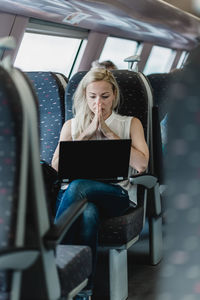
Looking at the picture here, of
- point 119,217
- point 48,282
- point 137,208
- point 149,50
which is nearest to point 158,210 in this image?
point 137,208

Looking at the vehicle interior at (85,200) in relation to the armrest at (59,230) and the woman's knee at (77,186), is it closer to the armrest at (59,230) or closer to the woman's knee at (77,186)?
the armrest at (59,230)

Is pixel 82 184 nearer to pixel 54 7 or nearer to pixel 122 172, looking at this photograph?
pixel 122 172

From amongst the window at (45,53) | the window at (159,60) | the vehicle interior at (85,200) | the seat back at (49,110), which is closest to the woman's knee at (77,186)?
the vehicle interior at (85,200)

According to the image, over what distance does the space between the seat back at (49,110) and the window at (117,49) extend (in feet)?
22.5

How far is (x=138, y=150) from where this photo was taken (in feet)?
9.39

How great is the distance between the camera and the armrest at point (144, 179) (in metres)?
2.78

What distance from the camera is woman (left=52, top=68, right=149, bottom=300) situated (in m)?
2.59

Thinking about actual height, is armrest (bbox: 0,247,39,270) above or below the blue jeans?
above

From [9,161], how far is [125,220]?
1220 mm

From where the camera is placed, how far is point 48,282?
1637 millimetres

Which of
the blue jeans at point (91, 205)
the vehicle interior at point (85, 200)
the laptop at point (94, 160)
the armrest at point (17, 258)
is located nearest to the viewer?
the vehicle interior at point (85, 200)

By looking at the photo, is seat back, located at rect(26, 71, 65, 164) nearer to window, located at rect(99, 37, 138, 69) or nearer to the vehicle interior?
the vehicle interior

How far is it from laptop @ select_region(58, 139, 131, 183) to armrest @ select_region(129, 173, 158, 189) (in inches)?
4.6

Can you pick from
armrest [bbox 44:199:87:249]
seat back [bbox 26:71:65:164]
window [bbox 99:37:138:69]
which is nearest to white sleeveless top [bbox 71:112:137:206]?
seat back [bbox 26:71:65:164]
